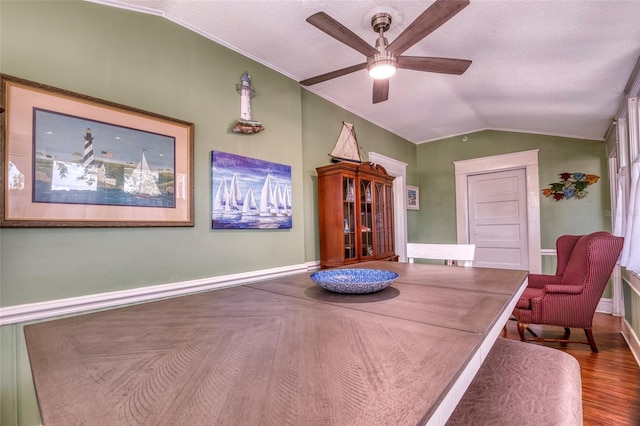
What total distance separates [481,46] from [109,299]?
114 inches

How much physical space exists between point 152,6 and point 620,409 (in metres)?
3.66

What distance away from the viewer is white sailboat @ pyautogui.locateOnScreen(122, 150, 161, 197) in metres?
1.70

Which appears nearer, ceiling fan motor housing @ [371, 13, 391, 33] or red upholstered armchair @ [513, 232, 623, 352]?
ceiling fan motor housing @ [371, 13, 391, 33]

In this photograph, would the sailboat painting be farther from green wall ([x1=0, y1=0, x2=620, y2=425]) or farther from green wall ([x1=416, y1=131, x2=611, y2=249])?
green wall ([x1=416, y1=131, x2=611, y2=249])

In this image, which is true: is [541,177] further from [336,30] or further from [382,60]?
[336,30]

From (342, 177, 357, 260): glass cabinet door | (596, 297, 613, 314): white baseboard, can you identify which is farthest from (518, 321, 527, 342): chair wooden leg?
(596, 297, 613, 314): white baseboard

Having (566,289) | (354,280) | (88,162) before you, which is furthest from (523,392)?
(88,162)

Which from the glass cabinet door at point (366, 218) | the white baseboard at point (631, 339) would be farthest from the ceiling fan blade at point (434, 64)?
the white baseboard at point (631, 339)

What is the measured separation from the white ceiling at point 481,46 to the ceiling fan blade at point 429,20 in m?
0.36

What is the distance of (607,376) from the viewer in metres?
2.04

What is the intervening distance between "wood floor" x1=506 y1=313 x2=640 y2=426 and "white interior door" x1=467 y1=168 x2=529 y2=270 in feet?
4.20

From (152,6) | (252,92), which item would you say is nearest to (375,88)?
(252,92)

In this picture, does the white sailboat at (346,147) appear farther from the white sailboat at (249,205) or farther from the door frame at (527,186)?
the door frame at (527,186)

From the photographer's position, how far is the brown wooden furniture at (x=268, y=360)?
438mm
